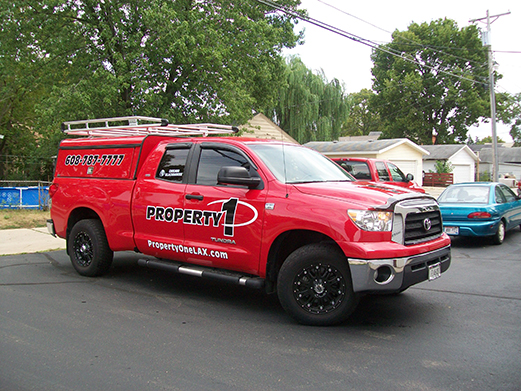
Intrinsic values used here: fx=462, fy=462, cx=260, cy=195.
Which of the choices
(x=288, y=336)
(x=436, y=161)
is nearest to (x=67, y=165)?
(x=288, y=336)

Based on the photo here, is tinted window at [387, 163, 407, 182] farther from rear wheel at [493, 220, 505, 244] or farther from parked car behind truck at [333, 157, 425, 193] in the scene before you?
rear wheel at [493, 220, 505, 244]

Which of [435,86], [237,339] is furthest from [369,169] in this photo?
[435,86]

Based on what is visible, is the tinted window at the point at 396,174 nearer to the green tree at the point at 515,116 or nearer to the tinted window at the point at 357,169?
the tinted window at the point at 357,169

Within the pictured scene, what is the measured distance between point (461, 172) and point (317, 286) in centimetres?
3911

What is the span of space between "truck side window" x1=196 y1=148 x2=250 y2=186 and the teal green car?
6298 mm

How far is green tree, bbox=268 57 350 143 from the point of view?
34844mm

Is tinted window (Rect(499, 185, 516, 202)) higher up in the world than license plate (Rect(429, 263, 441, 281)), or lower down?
higher up

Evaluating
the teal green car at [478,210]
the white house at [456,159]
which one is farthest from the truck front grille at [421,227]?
the white house at [456,159]

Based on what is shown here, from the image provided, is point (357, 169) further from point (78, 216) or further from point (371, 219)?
point (371, 219)

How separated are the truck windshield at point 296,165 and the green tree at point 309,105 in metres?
28.5

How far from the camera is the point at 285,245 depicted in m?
5.36

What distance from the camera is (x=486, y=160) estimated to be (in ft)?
166

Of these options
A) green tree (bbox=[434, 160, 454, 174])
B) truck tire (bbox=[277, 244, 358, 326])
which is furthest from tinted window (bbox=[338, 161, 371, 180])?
green tree (bbox=[434, 160, 454, 174])

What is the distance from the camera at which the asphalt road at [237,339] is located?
12.1 ft
